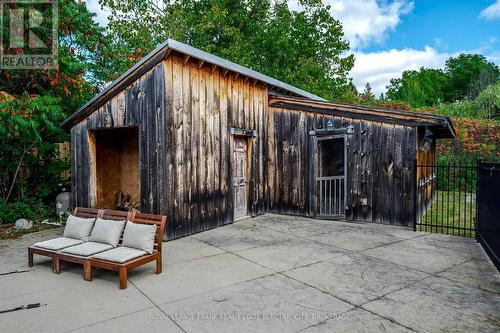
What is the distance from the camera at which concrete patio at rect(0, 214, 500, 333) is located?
3.17m

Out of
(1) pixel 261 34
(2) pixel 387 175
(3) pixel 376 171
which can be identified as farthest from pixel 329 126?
(1) pixel 261 34

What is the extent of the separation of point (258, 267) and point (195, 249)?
1.53 metres

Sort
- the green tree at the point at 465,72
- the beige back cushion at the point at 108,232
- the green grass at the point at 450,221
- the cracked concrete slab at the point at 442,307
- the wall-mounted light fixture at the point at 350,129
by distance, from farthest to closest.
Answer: the green tree at the point at 465,72
the wall-mounted light fixture at the point at 350,129
the green grass at the point at 450,221
the beige back cushion at the point at 108,232
the cracked concrete slab at the point at 442,307

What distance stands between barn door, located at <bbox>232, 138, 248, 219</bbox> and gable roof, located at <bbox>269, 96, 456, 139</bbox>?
1746 mm

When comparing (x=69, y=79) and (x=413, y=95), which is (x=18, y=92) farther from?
(x=413, y=95)

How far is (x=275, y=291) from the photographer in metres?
3.95

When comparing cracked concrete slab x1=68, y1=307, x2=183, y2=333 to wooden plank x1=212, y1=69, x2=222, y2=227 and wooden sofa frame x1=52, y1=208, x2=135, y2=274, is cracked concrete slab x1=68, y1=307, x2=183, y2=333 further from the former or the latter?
wooden plank x1=212, y1=69, x2=222, y2=227

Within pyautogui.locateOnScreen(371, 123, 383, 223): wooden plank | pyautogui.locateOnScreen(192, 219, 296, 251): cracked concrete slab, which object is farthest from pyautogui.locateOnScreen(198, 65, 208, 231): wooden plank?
pyautogui.locateOnScreen(371, 123, 383, 223): wooden plank

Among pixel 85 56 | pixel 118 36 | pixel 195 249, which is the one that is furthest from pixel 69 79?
pixel 118 36

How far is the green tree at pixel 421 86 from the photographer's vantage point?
37469 millimetres

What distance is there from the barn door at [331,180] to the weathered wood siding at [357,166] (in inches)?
9.9

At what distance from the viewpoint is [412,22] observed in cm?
2073

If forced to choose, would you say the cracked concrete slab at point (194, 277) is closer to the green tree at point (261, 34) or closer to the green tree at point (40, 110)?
the green tree at point (40, 110)

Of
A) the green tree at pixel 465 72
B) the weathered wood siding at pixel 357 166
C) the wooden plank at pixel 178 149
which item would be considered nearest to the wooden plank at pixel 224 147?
the wooden plank at pixel 178 149
